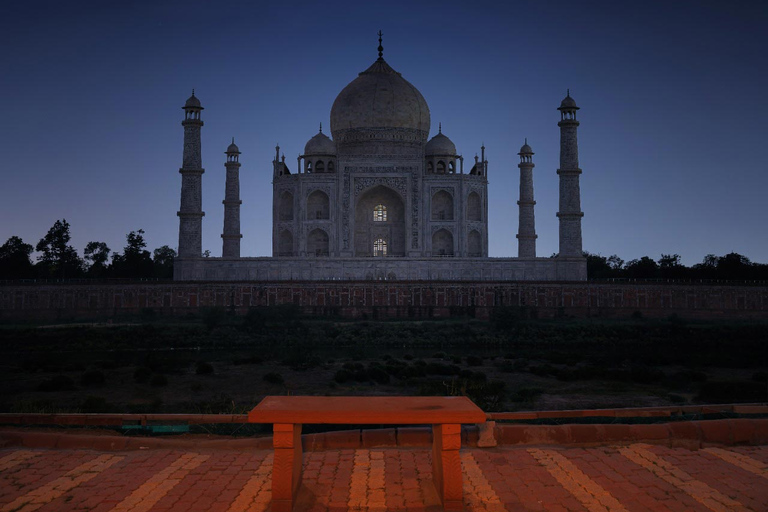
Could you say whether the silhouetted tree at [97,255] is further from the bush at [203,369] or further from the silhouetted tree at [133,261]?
the bush at [203,369]

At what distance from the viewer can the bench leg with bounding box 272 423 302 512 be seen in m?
5.39

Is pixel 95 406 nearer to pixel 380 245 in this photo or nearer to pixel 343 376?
pixel 343 376

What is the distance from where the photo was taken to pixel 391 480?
20.3 feet

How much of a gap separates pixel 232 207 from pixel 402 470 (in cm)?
3487

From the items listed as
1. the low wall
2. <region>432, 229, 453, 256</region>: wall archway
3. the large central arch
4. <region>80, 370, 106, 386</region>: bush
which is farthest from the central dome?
<region>80, 370, 106, 386</region>: bush

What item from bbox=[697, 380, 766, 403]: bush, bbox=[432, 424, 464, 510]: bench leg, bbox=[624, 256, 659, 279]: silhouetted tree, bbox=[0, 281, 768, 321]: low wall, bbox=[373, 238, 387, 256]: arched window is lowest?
bbox=[697, 380, 766, 403]: bush

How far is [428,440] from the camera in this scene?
24.4 ft

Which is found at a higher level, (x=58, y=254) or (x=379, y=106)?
(x=379, y=106)

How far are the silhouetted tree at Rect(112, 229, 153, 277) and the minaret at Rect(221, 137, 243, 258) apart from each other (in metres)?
5.11

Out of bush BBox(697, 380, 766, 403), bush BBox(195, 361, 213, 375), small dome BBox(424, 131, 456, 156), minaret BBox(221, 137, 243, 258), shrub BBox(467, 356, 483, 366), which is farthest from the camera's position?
small dome BBox(424, 131, 456, 156)

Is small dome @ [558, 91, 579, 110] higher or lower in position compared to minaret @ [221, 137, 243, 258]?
higher

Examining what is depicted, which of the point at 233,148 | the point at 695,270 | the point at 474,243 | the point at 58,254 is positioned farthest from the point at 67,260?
the point at 695,270

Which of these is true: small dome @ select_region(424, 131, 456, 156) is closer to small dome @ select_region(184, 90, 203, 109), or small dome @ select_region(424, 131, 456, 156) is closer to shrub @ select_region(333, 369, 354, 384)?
small dome @ select_region(184, 90, 203, 109)

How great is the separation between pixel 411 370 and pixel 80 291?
2169 centimetres
